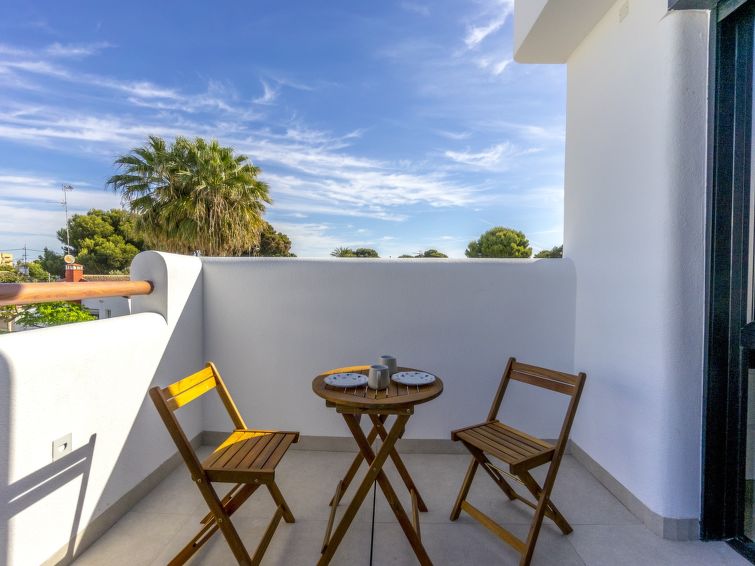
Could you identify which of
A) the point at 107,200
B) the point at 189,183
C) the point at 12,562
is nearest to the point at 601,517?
the point at 12,562

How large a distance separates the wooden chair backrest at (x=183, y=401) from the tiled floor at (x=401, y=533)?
0.56 metres

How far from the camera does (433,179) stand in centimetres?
2781

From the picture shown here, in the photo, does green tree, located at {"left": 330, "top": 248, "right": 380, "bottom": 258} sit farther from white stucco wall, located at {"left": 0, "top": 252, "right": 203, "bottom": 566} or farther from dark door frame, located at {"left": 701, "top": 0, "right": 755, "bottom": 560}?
dark door frame, located at {"left": 701, "top": 0, "right": 755, "bottom": 560}

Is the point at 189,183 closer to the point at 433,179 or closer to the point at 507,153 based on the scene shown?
the point at 507,153

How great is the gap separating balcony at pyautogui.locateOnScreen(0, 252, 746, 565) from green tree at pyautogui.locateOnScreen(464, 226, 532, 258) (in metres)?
17.3

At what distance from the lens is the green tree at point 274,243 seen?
29.8 metres

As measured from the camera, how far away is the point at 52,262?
31.9m

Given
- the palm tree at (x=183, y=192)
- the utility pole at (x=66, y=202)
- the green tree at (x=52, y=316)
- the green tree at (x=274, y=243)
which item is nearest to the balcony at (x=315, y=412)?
the green tree at (x=52, y=316)

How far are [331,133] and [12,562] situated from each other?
26360 millimetres

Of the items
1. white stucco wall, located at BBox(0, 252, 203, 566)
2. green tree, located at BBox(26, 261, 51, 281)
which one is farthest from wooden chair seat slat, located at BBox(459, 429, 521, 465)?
green tree, located at BBox(26, 261, 51, 281)

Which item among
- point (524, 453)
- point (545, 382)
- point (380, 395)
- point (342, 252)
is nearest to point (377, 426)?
point (380, 395)

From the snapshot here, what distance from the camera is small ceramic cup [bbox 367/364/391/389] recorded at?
192cm

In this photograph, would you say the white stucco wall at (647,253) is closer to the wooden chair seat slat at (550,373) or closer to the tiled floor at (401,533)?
the tiled floor at (401,533)

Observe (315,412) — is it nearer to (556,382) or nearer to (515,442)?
(515,442)
